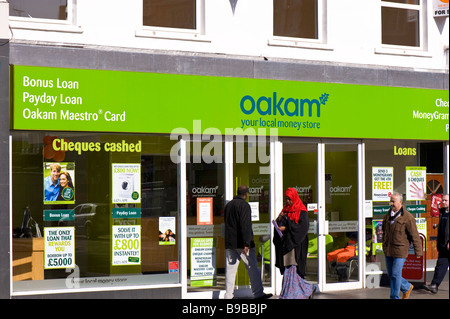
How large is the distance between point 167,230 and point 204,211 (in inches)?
28.1

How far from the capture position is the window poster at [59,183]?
11992 mm

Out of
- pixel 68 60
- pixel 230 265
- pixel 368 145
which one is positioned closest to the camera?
pixel 68 60

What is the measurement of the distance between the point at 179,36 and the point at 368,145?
13.6ft

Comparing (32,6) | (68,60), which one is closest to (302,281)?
(68,60)

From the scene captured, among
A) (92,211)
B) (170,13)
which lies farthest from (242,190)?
(170,13)

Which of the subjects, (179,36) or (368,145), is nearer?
(179,36)

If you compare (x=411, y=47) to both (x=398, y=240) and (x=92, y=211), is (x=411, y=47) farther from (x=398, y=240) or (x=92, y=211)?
(x=92, y=211)

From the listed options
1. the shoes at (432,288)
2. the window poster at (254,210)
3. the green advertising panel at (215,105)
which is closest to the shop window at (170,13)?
the green advertising panel at (215,105)

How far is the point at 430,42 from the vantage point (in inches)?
605

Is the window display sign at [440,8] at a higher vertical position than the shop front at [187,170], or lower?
higher

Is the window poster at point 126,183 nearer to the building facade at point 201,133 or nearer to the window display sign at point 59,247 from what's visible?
the building facade at point 201,133

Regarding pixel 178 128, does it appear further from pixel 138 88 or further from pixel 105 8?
pixel 105 8

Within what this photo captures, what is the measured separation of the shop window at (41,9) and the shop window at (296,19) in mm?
3698

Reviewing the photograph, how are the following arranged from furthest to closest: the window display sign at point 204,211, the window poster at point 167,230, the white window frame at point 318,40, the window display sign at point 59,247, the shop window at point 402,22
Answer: the shop window at point 402,22, the white window frame at point 318,40, the window display sign at point 204,211, the window poster at point 167,230, the window display sign at point 59,247
